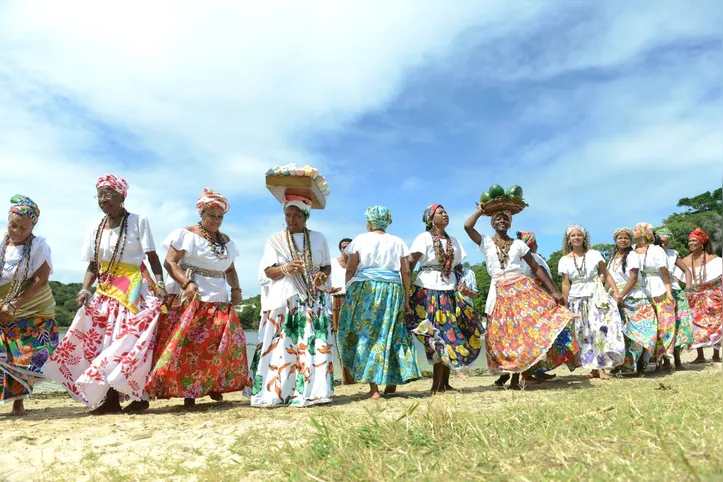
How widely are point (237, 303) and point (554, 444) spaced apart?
385 centimetres

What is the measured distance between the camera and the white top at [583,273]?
7.84m

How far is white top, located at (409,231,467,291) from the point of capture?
6.26 meters

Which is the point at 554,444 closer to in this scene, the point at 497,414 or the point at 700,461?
the point at 700,461

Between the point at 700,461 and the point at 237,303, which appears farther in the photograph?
the point at 237,303

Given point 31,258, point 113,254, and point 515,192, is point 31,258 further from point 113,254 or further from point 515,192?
point 515,192

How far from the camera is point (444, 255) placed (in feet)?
20.6

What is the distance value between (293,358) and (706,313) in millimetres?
7835

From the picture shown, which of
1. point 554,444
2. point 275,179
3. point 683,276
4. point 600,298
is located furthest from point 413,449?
point 683,276

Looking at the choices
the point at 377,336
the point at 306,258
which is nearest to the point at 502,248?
the point at 377,336

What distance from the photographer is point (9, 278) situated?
18.0 feet

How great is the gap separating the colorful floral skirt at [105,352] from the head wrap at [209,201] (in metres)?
1.03

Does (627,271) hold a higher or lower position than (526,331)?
higher

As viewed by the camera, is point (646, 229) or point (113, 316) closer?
point (113, 316)

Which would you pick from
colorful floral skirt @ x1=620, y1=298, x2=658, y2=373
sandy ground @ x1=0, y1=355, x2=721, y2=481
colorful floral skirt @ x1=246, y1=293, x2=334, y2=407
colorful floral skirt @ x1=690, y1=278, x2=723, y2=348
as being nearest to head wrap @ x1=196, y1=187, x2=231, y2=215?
colorful floral skirt @ x1=246, y1=293, x2=334, y2=407
